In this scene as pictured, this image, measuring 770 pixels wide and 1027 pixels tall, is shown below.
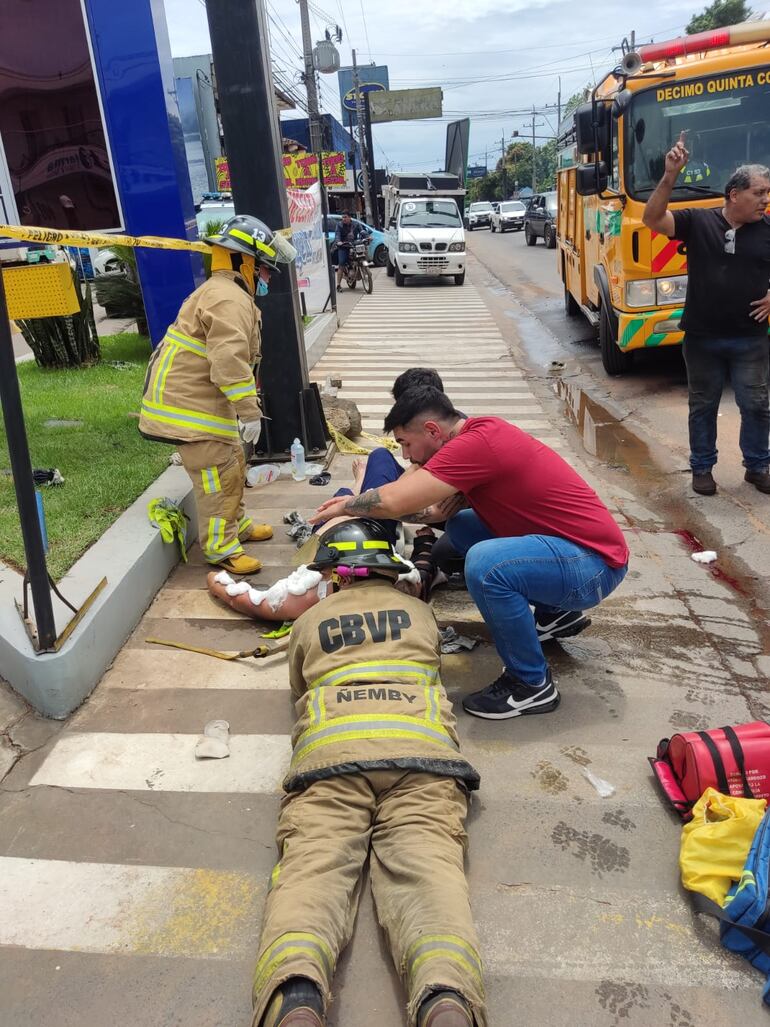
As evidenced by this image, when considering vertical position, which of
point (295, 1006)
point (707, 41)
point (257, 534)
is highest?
point (707, 41)

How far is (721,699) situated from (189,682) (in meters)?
2.19

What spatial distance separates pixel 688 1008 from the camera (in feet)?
6.35

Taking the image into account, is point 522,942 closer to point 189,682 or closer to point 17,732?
point 189,682

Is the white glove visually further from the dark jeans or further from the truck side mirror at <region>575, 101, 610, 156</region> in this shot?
the truck side mirror at <region>575, 101, 610, 156</region>

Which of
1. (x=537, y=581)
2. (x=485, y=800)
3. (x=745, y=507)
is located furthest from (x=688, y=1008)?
(x=745, y=507)

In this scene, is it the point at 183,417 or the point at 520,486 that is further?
the point at 183,417

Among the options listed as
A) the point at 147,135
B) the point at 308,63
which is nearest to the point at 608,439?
the point at 147,135

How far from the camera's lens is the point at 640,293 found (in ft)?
24.5

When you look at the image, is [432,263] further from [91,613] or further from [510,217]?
[510,217]

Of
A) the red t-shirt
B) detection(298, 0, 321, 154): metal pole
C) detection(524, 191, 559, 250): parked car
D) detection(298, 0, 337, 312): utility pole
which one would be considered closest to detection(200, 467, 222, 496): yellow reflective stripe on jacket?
the red t-shirt

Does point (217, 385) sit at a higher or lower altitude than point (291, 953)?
higher

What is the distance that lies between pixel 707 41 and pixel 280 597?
671 centimetres

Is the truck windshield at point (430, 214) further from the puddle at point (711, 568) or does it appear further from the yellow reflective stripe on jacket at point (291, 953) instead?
the yellow reflective stripe on jacket at point (291, 953)

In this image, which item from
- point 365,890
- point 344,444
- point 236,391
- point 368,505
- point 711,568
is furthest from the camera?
point 344,444
